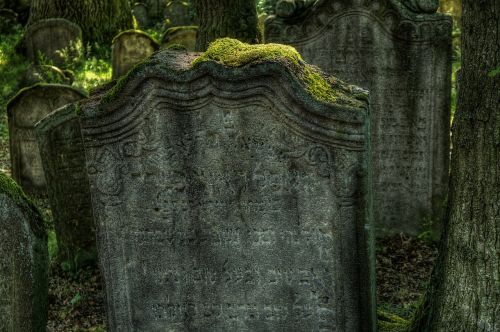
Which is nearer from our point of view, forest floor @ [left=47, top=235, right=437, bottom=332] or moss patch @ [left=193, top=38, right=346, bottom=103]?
moss patch @ [left=193, top=38, right=346, bottom=103]

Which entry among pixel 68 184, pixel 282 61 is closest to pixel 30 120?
pixel 68 184

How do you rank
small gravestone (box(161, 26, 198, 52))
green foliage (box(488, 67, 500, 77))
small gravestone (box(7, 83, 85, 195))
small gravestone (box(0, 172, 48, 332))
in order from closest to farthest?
green foliage (box(488, 67, 500, 77)), small gravestone (box(0, 172, 48, 332)), small gravestone (box(7, 83, 85, 195)), small gravestone (box(161, 26, 198, 52))

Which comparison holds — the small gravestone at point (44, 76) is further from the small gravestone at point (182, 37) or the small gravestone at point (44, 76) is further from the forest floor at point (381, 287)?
the forest floor at point (381, 287)

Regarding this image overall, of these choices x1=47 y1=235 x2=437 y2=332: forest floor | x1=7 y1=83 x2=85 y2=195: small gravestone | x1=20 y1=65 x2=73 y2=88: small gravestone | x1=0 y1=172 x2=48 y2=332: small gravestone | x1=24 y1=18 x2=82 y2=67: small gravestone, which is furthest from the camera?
x1=24 y1=18 x2=82 y2=67: small gravestone

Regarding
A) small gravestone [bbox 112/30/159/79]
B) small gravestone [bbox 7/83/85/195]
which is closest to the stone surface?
small gravestone [bbox 7/83/85/195]

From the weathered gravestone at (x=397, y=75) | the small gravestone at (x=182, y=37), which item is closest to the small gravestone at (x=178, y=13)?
the small gravestone at (x=182, y=37)

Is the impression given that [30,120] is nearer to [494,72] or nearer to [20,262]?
[20,262]

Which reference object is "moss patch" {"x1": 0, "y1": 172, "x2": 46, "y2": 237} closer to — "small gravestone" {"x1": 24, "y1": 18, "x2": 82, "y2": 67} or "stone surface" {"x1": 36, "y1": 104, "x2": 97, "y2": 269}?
"stone surface" {"x1": 36, "y1": 104, "x2": 97, "y2": 269}

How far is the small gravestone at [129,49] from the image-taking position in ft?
48.6

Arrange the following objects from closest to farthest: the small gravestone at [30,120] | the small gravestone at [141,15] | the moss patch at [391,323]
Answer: the moss patch at [391,323] < the small gravestone at [30,120] < the small gravestone at [141,15]

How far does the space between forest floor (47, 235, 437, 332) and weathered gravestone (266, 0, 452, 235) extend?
0.39 m

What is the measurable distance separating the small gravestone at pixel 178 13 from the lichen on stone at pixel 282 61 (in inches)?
649

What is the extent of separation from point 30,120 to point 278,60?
21.4 feet

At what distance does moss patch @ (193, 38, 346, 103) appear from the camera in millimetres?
4551
